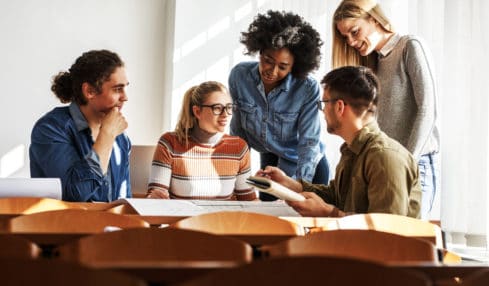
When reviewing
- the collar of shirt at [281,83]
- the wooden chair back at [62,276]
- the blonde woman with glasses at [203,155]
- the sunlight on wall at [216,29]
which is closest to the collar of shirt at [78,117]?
the blonde woman with glasses at [203,155]

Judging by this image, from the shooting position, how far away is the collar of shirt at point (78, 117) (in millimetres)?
3672

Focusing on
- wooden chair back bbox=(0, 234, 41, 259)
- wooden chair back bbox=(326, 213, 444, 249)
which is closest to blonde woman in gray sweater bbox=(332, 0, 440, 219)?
wooden chair back bbox=(326, 213, 444, 249)

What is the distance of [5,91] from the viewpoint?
642cm

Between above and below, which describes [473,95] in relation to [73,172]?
above

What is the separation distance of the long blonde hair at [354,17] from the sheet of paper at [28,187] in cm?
150

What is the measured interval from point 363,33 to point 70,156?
143 centimetres

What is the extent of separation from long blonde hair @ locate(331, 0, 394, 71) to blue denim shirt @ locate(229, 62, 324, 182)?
0.29 m

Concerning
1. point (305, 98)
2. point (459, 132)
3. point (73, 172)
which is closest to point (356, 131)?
point (305, 98)

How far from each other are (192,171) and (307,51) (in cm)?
84

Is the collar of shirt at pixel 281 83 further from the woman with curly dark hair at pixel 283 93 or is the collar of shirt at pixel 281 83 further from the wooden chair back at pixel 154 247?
the wooden chair back at pixel 154 247

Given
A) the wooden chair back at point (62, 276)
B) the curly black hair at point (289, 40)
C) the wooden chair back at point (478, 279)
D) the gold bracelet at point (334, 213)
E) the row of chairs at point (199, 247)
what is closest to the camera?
the wooden chair back at point (62, 276)

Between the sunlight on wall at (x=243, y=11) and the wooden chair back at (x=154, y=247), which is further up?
the sunlight on wall at (x=243, y=11)

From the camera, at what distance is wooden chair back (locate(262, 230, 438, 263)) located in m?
2.23

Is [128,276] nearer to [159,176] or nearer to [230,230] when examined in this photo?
[230,230]
